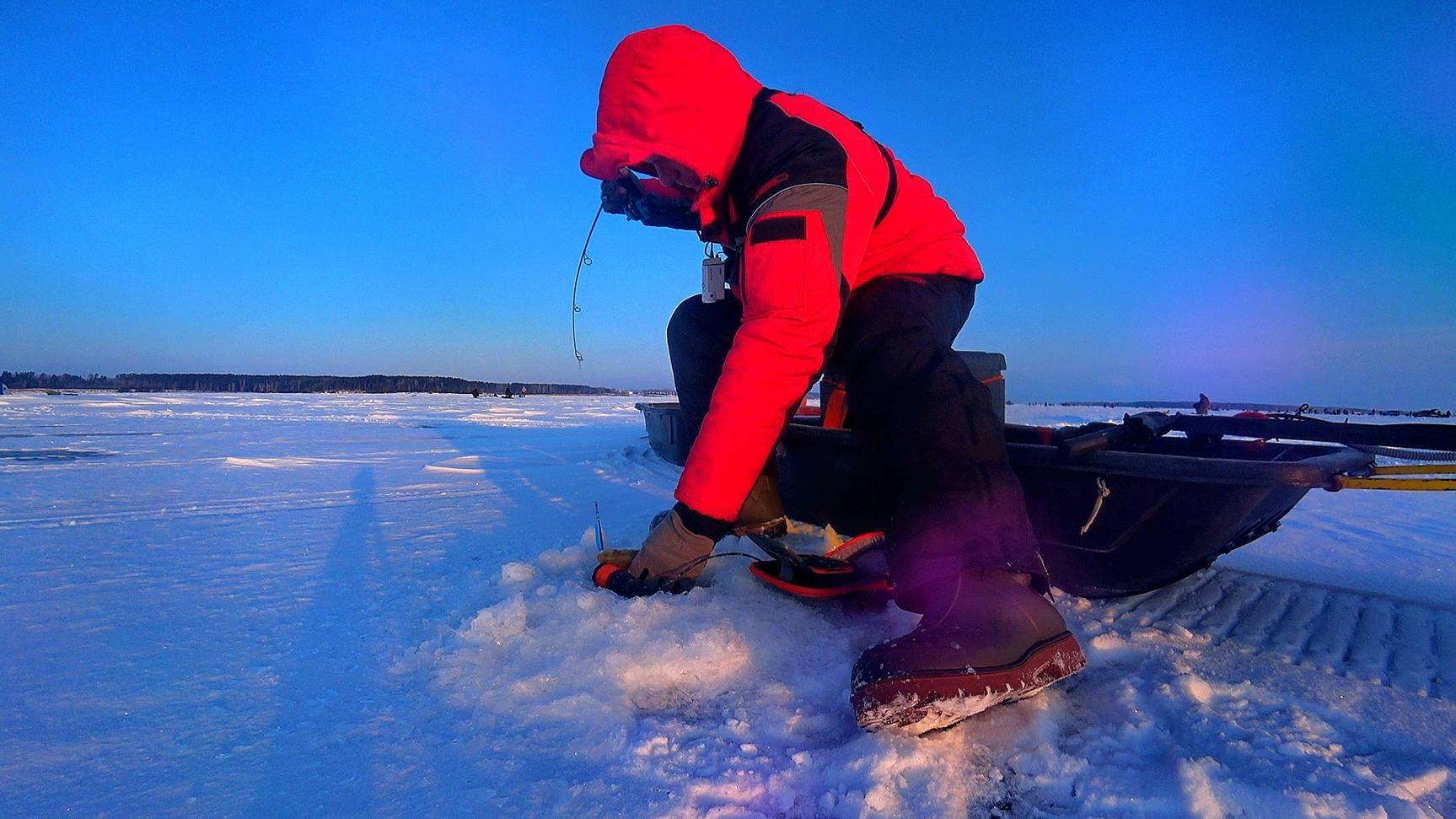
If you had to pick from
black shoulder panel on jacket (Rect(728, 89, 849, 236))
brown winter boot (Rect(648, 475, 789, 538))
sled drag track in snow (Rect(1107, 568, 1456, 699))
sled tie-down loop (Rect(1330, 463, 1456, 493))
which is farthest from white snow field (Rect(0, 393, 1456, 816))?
black shoulder panel on jacket (Rect(728, 89, 849, 236))

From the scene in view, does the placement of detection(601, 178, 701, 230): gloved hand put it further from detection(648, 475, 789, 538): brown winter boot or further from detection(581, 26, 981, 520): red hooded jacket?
detection(648, 475, 789, 538): brown winter boot

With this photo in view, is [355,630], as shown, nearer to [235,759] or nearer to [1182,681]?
[235,759]

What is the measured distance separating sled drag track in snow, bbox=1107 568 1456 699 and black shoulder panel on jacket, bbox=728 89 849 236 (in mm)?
1212

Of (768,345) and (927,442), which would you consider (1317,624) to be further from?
(768,345)

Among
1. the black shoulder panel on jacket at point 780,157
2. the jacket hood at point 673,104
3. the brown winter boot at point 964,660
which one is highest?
the jacket hood at point 673,104

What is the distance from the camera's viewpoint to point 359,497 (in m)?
2.93

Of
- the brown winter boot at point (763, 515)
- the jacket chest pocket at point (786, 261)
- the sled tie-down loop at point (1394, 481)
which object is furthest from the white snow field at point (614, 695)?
the jacket chest pocket at point (786, 261)

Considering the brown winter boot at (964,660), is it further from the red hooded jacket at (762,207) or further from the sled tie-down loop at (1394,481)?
the sled tie-down loop at (1394,481)

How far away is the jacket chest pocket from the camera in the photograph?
4.04 ft

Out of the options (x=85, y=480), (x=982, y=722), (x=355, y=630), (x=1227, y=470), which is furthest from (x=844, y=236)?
(x=85, y=480)

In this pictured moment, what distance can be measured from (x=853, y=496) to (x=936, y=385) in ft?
2.35

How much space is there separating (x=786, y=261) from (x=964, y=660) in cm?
77

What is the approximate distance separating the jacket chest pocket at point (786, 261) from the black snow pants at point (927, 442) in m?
0.23

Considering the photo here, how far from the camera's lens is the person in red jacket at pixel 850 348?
1.00 metres
